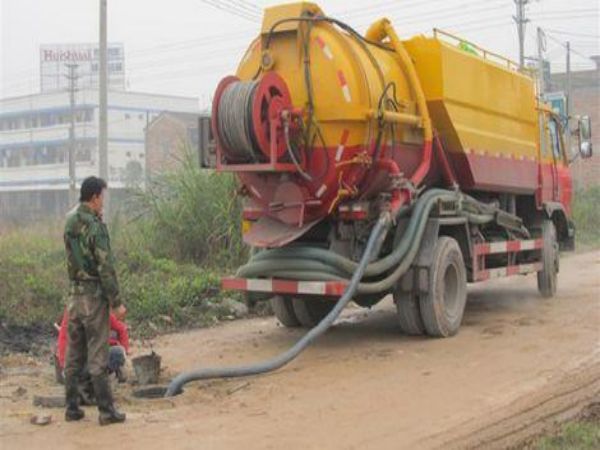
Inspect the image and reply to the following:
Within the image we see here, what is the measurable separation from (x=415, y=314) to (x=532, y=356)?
146 centimetres

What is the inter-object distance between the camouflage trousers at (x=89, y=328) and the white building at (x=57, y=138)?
69895mm

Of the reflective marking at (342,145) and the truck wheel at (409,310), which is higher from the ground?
the reflective marking at (342,145)

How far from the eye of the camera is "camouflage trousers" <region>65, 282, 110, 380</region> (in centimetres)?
608

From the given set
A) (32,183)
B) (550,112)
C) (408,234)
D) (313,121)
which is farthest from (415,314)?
(32,183)

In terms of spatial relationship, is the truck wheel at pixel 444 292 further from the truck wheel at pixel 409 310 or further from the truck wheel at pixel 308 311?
the truck wheel at pixel 308 311

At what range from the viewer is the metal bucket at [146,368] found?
7199mm

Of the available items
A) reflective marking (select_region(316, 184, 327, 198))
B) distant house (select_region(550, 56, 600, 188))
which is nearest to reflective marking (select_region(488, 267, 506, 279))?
reflective marking (select_region(316, 184, 327, 198))

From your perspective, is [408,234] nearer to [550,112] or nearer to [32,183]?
[550,112]

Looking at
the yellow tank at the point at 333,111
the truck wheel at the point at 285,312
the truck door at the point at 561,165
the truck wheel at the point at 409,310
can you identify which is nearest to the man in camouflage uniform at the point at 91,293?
the yellow tank at the point at 333,111

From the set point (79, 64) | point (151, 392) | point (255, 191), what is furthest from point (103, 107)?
point (79, 64)

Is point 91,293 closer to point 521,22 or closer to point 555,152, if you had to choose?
point 555,152

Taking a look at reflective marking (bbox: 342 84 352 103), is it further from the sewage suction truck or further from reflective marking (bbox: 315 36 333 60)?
reflective marking (bbox: 315 36 333 60)

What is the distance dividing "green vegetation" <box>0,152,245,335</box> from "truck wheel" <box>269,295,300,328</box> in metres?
1.14

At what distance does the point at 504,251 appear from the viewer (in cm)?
1141
